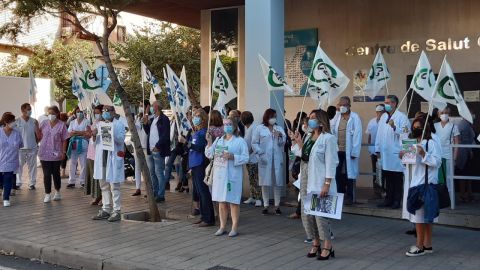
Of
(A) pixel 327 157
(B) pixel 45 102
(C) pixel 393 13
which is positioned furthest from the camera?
(B) pixel 45 102

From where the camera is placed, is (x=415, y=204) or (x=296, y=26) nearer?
(x=415, y=204)

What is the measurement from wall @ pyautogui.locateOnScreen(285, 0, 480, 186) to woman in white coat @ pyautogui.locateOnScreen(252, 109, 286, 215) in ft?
12.4

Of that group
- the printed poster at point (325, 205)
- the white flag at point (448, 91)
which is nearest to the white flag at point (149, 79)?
the printed poster at point (325, 205)

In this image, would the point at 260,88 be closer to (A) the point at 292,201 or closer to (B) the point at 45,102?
(A) the point at 292,201

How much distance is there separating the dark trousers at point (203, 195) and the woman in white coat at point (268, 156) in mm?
1376

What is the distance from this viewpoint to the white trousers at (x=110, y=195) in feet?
32.4

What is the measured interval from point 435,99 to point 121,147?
5312mm

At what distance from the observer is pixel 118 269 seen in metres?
7.04

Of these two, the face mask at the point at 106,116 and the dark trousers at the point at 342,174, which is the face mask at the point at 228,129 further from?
the face mask at the point at 106,116

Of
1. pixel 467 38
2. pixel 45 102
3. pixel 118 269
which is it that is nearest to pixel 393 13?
pixel 467 38

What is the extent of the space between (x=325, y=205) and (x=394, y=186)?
140 inches

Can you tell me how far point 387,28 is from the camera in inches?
529

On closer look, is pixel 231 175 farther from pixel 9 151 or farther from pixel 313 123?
pixel 9 151

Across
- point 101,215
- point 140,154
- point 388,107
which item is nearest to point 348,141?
point 388,107
